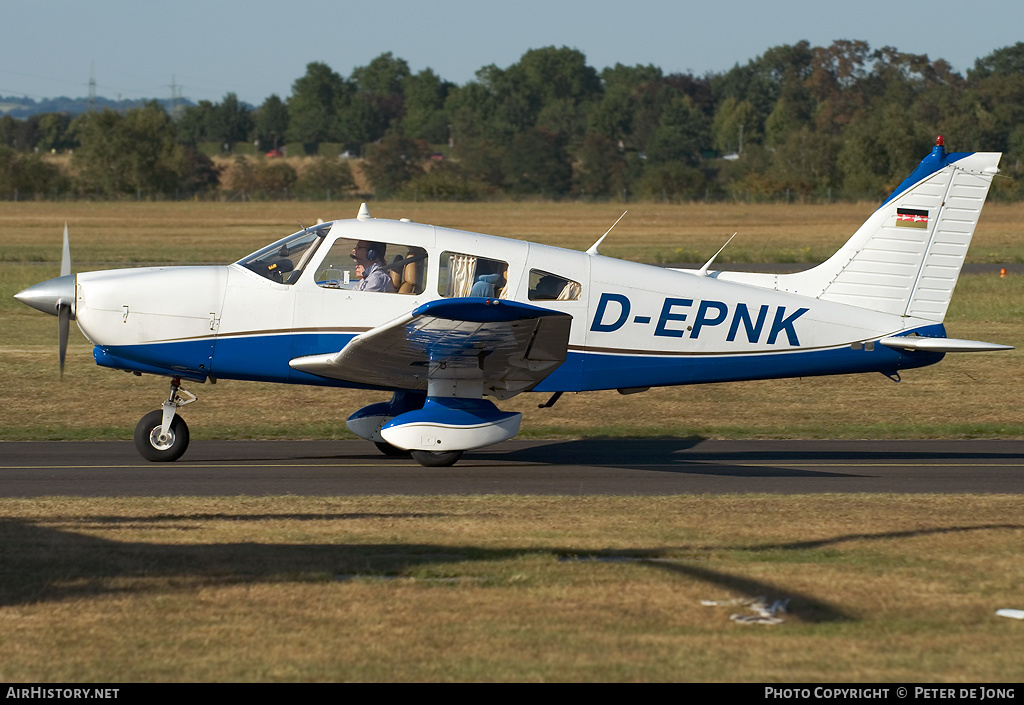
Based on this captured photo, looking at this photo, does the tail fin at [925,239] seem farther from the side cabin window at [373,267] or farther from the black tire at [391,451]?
the black tire at [391,451]

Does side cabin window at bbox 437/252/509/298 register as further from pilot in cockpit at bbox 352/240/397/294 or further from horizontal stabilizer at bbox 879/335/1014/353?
horizontal stabilizer at bbox 879/335/1014/353

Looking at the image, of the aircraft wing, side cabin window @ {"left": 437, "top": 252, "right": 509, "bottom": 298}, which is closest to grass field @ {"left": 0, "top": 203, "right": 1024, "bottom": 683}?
the aircraft wing

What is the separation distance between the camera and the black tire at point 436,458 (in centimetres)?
1094

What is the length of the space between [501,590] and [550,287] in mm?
4859

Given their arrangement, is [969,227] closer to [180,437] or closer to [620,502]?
[620,502]

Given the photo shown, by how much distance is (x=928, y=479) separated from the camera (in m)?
10.5

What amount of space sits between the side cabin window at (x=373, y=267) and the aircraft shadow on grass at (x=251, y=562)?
3.50 m

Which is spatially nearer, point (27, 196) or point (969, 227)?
point (969, 227)

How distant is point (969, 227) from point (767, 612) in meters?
6.90

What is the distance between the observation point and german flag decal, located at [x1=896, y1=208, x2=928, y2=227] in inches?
449

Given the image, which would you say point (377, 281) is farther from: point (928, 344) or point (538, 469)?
point (928, 344)

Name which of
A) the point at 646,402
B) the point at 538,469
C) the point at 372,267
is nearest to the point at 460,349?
the point at 372,267

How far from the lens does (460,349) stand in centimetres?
1015
